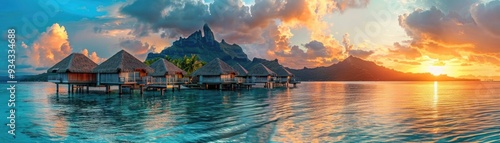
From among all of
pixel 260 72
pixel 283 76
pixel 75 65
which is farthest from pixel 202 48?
pixel 75 65

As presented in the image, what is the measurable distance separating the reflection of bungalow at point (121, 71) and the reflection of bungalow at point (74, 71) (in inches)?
97.6

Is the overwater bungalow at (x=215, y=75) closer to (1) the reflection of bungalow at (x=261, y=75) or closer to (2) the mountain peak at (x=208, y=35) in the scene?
(1) the reflection of bungalow at (x=261, y=75)

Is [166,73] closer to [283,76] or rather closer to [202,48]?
[283,76]

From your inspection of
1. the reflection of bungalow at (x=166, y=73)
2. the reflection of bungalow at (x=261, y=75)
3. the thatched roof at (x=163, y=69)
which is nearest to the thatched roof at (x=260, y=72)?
the reflection of bungalow at (x=261, y=75)

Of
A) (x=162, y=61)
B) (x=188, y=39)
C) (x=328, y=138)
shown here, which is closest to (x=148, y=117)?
(x=328, y=138)

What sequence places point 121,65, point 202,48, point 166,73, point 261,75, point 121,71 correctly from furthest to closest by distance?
point 202,48 < point 261,75 < point 166,73 < point 121,65 < point 121,71

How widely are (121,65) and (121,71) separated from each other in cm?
69

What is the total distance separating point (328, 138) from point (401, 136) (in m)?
2.90

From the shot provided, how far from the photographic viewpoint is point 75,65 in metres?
38.6

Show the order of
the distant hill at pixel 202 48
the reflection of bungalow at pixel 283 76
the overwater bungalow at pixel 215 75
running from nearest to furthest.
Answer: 1. the overwater bungalow at pixel 215 75
2. the reflection of bungalow at pixel 283 76
3. the distant hill at pixel 202 48

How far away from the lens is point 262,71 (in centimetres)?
6525

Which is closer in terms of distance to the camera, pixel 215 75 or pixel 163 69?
pixel 163 69

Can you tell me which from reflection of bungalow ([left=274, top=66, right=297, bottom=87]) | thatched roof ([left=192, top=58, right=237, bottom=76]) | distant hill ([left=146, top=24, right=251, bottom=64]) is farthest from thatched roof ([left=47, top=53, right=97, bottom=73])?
distant hill ([left=146, top=24, right=251, bottom=64])

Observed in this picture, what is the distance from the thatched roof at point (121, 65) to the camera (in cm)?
3584
